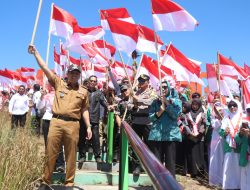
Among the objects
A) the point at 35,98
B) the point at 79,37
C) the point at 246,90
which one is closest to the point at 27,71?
the point at 35,98

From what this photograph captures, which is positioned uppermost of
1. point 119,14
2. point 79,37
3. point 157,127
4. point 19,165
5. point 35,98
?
point 119,14

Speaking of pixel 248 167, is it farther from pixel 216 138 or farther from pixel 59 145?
pixel 59 145

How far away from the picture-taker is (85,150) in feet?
26.6

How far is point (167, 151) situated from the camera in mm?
6430

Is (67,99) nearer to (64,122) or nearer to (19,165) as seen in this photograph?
(64,122)

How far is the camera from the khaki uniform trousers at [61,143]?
18.3 feet

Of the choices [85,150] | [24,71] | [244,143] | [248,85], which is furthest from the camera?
[24,71]

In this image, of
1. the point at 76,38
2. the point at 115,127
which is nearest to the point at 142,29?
the point at 76,38

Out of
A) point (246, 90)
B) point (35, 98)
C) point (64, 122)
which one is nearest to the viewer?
point (64, 122)

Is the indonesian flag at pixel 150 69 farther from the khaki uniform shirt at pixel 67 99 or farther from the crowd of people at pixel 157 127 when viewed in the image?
the khaki uniform shirt at pixel 67 99

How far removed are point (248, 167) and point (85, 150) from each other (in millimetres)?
3197

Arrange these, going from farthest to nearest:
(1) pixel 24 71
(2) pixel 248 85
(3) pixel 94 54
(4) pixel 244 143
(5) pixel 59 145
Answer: (1) pixel 24 71
(3) pixel 94 54
(2) pixel 248 85
(4) pixel 244 143
(5) pixel 59 145

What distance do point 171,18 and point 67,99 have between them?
9.51ft

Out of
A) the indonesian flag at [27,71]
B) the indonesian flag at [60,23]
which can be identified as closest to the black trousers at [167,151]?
the indonesian flag at [60,23]
